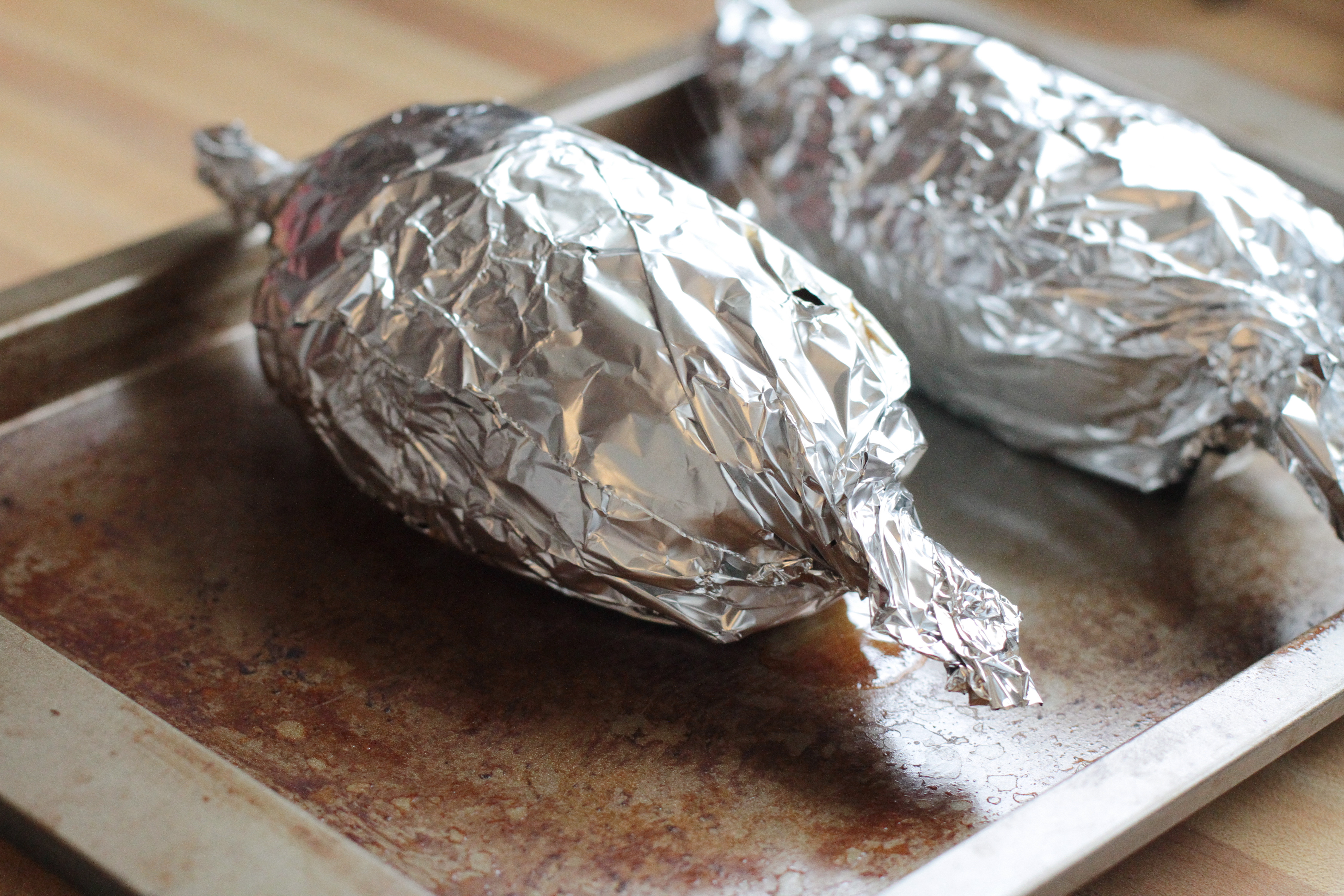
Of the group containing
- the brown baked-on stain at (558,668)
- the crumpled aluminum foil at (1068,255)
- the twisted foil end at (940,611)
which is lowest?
the brown baked-on stain at (558,668)

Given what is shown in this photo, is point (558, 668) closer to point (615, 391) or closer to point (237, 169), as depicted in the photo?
point (615, 391)

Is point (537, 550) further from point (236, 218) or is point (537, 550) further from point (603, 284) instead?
point (236, 218)

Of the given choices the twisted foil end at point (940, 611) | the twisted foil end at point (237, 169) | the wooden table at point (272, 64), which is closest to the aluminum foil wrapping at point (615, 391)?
the twisted foil end at point (940, 611)

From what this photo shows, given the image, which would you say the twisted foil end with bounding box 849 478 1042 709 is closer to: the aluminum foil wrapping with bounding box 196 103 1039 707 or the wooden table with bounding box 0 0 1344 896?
the aluminum foil wrapping with bounding box 196 103 1039 707

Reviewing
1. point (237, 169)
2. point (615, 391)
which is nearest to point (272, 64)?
point (237, 169)

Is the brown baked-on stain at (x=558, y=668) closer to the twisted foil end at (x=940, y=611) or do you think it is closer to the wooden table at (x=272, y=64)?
the twisted foil end at (x=940, y=611)

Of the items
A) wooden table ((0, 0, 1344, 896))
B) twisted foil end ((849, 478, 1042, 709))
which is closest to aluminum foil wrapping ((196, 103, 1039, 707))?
twisted foil end ((849, 478, 1042, 709))

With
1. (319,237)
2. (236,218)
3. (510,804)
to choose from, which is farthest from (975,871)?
(236,218)
